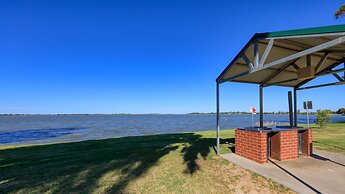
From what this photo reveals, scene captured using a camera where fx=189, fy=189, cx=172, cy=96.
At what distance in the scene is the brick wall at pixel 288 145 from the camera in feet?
17.7

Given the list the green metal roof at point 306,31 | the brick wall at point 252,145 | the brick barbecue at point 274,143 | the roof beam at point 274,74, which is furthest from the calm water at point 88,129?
the green metal roof at point 306,31

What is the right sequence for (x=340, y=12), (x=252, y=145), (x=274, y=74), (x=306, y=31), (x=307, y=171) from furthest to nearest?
1. (x=340, y=12)
2. (x=274, y=74)
3. (x=252, y=145)
4. (x=307, y=171)
5. (x=306, y=31)

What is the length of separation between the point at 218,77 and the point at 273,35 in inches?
97.7

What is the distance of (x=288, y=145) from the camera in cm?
551

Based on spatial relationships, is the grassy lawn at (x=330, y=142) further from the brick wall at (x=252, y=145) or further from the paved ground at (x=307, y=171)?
the brick wall at (x=252, y=145)

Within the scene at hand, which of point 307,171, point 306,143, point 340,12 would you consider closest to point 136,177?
point 307,171

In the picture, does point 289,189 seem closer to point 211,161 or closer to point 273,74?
point 211,161

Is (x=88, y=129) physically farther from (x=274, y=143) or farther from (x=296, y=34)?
(x=296, y=34)

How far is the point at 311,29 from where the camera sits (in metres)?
3.52

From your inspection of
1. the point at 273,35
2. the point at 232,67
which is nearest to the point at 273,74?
the point at 232,67

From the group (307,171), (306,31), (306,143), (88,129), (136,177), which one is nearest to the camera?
(306,31)

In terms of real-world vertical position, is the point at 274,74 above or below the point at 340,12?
below

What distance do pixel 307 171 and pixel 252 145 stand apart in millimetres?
1391

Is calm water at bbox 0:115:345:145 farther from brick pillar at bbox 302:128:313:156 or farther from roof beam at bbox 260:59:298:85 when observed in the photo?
brick pillar at bbox 302:128:313:156
